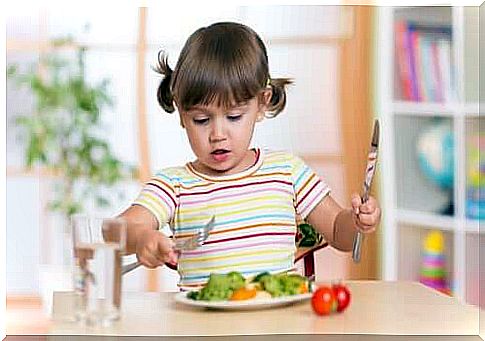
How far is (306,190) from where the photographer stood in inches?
66.9

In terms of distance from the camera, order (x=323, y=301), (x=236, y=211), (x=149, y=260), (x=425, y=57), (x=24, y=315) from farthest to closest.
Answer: (x=425, y=57) < (x=24, y=315) < (x=236, y=211) < (x=149, y=260) < (x=323, y=301)

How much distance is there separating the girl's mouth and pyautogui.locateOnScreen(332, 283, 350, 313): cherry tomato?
0.27 m

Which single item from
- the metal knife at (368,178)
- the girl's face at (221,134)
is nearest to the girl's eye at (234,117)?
the girl's face at (221,134)

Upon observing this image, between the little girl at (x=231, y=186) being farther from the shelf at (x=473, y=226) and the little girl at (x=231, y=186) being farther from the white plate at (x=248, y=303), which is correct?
the shelf at (x=473, y=226)

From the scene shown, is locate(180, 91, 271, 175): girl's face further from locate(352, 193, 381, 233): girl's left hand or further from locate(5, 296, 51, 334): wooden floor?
locate(5, 296, 51, 334): wooden floor

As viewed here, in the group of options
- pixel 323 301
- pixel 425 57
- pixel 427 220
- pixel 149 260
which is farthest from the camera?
pixel 427 220

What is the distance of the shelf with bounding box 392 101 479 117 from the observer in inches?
83.8

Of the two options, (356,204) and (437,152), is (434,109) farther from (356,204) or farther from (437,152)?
(356,204)

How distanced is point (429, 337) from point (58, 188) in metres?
0.70

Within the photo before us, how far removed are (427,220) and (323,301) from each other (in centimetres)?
78

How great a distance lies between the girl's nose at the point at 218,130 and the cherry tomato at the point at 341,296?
29 centimetres

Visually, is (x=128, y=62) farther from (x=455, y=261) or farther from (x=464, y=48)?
(x=455, y=261)

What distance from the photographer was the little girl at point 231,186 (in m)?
1.65

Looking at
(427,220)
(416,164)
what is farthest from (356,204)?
(427,220)
